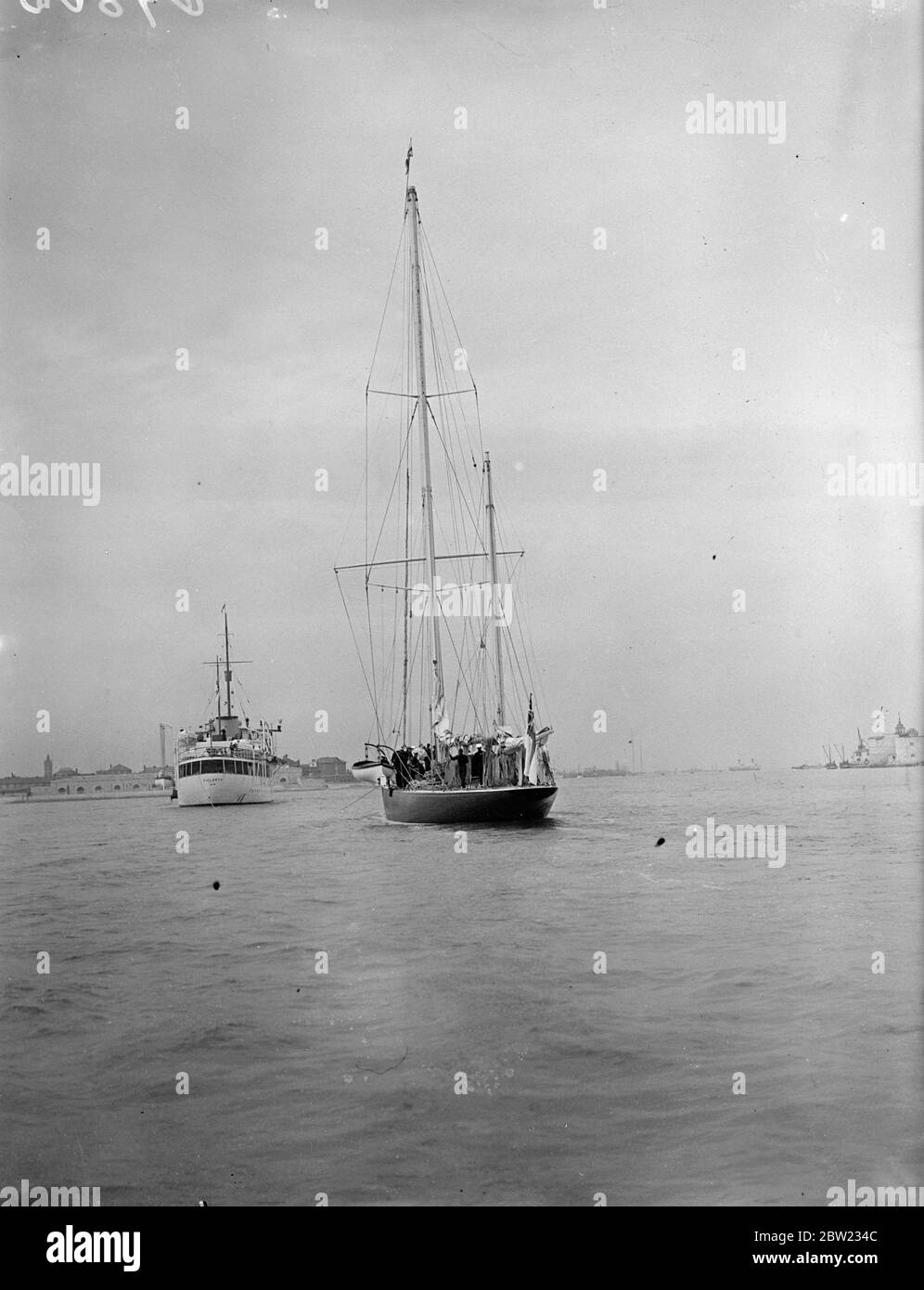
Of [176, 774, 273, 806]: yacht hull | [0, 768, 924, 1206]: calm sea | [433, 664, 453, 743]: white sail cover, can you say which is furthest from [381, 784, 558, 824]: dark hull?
[176, 774, 273, 806]: yacht hull

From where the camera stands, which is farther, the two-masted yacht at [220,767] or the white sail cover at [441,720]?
the two-masted yacht at [220,767]

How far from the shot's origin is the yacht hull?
58594mm

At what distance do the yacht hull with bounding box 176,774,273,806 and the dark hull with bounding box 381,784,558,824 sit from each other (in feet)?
86.3

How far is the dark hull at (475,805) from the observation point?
1270 inches

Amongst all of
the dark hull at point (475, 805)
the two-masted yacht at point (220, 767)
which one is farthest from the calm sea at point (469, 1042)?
the two-masted yacht at point (220, 767)

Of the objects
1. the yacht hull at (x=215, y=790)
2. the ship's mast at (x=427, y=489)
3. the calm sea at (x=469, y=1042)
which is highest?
the ship's mast at (x=427, y=489)

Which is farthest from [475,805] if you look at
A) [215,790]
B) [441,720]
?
[215,790]

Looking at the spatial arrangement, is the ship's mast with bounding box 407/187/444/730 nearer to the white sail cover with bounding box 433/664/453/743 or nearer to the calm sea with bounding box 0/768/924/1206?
the white sail cover with bounding box 433/664/453/743

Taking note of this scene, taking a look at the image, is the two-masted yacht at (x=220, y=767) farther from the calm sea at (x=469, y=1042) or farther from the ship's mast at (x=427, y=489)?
the calm sea at (x=469, y=1042)

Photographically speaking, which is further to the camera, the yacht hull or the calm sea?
the yacht hull

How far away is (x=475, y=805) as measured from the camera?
3250 centimetres

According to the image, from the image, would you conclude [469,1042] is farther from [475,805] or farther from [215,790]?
[215,790]

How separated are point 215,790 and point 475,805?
2979cm

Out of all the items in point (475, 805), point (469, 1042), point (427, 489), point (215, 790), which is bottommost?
point (215, 790)
